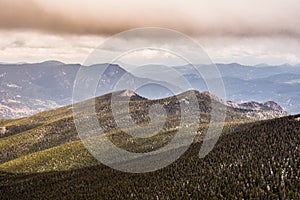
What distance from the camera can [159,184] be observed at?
18000cm

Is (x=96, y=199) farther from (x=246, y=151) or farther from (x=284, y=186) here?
(x=284, y=186)

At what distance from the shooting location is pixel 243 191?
133500 millimetres

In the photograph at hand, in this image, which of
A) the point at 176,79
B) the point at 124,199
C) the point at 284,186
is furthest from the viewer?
the point at 124,199

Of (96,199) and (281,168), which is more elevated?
(281,168)

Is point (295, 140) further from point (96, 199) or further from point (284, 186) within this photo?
point (96, 199)

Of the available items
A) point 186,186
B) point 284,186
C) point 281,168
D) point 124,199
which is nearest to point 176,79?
point 284,186

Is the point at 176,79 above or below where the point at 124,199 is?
above

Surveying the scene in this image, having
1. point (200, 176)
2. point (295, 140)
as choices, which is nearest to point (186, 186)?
point (200, 176)

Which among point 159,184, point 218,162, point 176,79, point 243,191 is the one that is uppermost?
point 176,79

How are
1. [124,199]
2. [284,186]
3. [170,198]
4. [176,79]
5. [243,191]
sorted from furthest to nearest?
[124,199] → [170,198] → [243,191] → [284,186] → [176,79]

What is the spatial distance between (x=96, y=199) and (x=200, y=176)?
178 feet

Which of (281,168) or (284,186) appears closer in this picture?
(284,186)

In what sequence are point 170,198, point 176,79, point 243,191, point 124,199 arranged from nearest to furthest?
point 176,79
point 243,191
point 170,198
point 124,199

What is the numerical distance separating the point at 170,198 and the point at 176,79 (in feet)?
272
